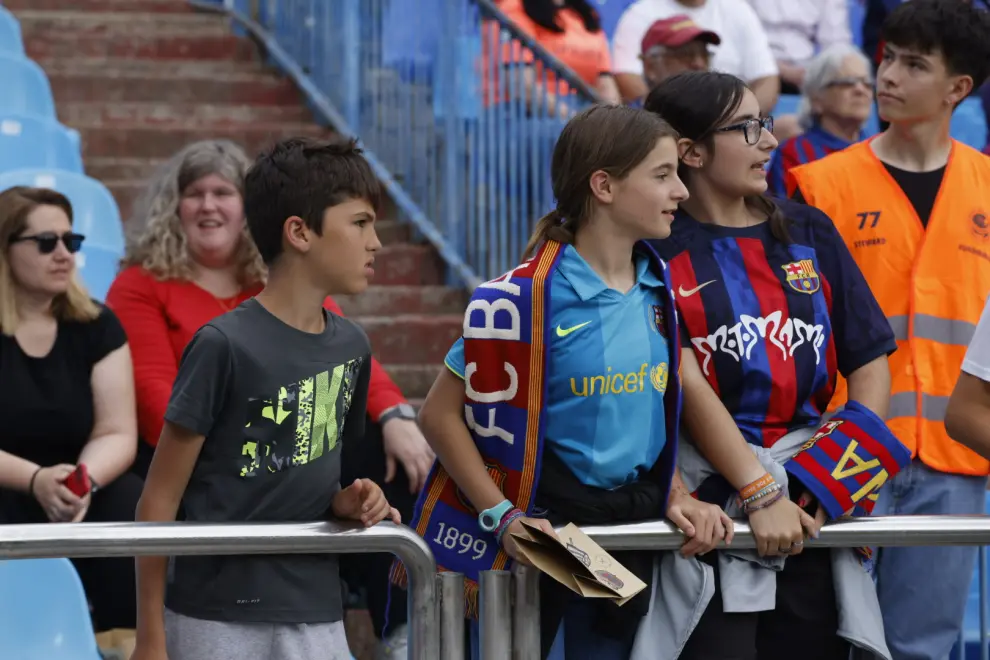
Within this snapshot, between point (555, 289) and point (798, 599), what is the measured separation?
77cm

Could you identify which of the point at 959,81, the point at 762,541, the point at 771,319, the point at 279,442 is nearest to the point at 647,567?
the point at 762,541

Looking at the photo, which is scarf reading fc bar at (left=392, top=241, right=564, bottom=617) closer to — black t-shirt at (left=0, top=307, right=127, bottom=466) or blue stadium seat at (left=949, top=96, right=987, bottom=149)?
black t-shirt at (left=0, top=307, right=127, bottom=466)

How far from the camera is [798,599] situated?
2.91 meters

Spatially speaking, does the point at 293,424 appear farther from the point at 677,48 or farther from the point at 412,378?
the point at 412,378

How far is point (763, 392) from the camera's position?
2.94 m

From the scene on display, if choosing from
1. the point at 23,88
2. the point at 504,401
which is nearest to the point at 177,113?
the point at 23,88

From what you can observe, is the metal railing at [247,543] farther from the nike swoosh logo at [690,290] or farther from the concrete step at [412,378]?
the concrete step at [412,378]

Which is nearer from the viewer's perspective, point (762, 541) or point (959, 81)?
point (762, 541)

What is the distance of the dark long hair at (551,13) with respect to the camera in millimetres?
7070

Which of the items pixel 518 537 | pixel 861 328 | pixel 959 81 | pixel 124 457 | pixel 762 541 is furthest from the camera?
pixel 124 457

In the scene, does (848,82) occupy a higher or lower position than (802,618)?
higher

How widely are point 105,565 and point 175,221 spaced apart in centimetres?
104

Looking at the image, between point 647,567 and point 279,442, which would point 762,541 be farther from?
point 279,442

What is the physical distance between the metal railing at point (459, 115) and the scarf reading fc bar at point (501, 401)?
11.7 ft
